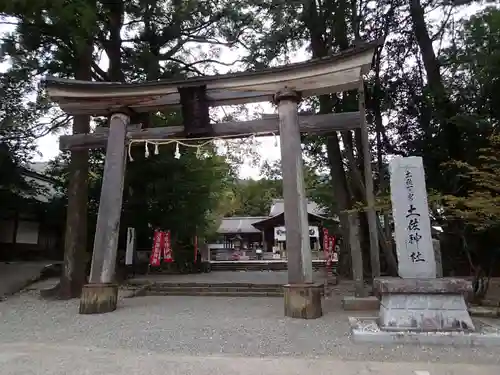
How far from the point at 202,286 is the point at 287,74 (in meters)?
7.59

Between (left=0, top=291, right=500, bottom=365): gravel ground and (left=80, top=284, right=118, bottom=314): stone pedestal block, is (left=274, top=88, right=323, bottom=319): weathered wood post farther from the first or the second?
(left=80, top=284, right=118, bottom=314): stone pedestal block

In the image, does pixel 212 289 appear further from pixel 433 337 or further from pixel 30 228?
pixel 30 228

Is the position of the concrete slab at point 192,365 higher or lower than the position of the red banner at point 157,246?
lower

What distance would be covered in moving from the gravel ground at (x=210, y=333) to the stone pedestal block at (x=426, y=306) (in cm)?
42

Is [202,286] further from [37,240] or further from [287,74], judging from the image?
[37,240]

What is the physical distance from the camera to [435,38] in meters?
12.8

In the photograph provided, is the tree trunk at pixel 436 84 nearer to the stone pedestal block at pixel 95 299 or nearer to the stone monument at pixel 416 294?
the stone monument at pixel 416 294

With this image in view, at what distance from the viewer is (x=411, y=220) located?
5770 millimetres

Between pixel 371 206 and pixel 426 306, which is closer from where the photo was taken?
pixel 426 306

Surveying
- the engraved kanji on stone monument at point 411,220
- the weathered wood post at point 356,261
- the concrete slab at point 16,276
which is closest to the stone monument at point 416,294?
the engraved kanji on stone monument at point 411,220

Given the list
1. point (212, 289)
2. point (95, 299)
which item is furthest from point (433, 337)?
point (212, 289)

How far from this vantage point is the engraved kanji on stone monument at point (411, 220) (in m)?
5.54

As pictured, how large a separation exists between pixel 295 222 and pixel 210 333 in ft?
7.94

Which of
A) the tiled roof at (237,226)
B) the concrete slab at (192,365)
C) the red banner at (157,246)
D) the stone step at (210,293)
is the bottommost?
the concrete slab at (192,365)
